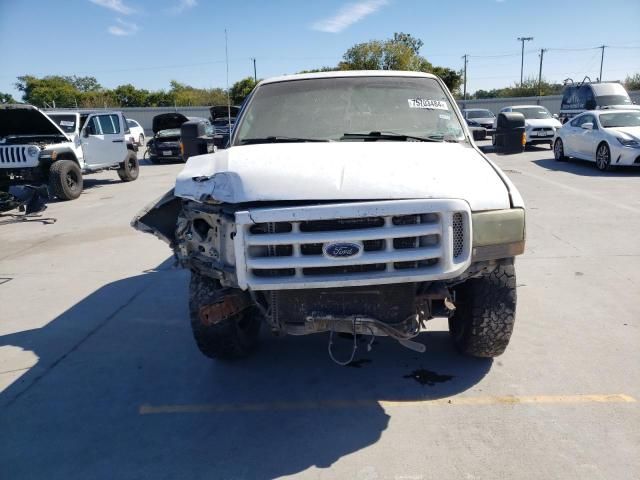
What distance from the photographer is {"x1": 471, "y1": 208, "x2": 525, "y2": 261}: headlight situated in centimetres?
276

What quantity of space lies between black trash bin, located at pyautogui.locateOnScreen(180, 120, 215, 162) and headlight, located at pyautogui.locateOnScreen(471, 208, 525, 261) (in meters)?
2.66

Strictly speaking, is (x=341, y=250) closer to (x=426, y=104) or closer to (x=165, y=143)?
(x=426, y=104)

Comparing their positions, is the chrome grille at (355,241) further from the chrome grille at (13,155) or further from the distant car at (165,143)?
the distant car at (165,143)

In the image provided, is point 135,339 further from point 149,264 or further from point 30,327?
point 149,264

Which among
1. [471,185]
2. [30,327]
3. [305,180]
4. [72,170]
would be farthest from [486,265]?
[72,170]

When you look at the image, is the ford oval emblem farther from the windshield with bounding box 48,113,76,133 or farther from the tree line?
the tree line

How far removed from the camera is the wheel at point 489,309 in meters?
3.25

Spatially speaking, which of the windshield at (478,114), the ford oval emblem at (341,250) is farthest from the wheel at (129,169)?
the windshield at (478,114)

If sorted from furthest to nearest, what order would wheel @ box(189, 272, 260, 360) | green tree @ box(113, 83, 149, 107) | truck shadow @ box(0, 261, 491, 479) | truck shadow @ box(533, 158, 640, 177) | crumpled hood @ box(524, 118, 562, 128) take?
green tree @ box(113, 83, 149, 107) → crumpled hood @ box(524, 118, 562, 128) → truck shadow @ box(533, 158, 640, 177) → wheel @ box(189, 272, 260, 360) → truck shadow @ box(0, 261, 491, 479)

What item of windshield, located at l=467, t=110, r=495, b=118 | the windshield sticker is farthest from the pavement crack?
windshield, located at l=467, t=110, r=495, b=118

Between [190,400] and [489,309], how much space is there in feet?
6.60

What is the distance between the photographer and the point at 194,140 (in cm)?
449

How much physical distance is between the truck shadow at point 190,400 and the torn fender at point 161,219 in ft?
3.26

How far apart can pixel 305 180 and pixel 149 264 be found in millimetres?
4254
